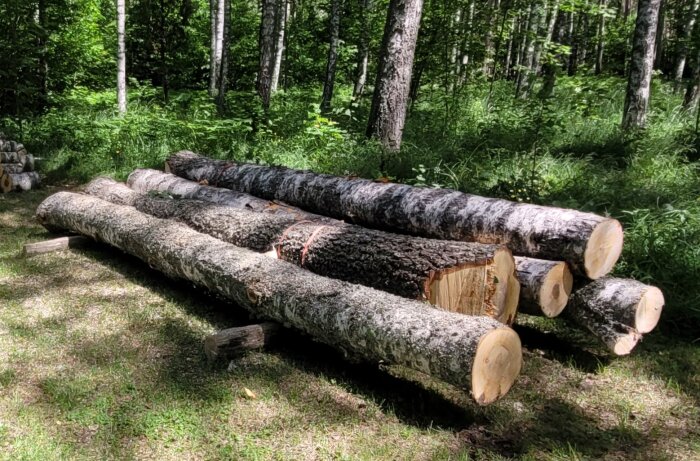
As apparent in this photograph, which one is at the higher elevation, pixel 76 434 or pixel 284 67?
pixel 284 67

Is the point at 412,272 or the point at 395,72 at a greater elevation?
the point at 395,72

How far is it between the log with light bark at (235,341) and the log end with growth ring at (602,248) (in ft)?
8.19

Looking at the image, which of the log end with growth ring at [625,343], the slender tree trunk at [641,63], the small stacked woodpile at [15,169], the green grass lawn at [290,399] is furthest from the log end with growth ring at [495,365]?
the small stacked woodpile at [15,169]

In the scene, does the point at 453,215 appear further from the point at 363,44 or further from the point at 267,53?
the point at 363,44

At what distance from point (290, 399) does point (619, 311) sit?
246cm

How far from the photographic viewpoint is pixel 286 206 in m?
5.98

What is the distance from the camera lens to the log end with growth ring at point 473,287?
358 centimetres

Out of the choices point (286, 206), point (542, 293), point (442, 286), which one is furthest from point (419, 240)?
point (286, 206)

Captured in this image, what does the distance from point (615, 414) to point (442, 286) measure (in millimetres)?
1330

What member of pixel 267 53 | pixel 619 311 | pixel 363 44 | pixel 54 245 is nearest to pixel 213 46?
pixel 363 44

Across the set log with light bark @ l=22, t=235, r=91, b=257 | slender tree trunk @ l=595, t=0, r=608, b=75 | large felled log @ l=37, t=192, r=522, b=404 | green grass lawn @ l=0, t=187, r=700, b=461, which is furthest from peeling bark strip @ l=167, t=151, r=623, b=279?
slender tree trunk @ l=595, t=0, r=608, b=75

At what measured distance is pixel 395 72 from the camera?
26.8ft

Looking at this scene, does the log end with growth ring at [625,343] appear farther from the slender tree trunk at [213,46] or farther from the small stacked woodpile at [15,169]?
the slender tree trunk at [213,46]

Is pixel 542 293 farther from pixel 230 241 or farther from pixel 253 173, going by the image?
pixel 253 173
